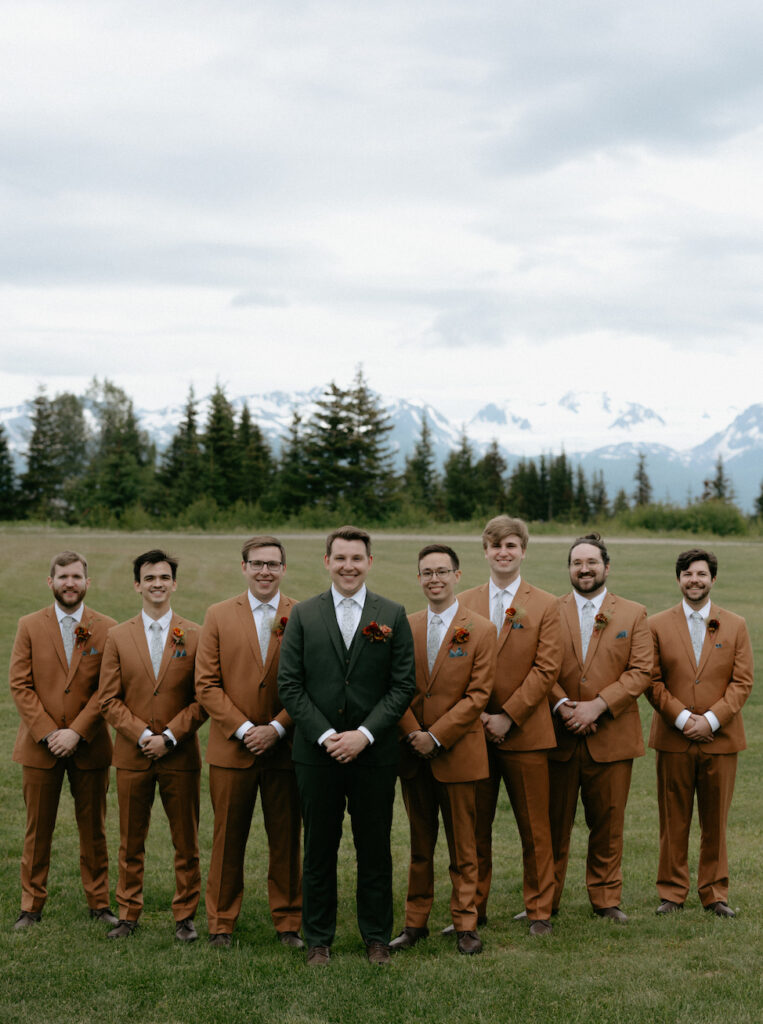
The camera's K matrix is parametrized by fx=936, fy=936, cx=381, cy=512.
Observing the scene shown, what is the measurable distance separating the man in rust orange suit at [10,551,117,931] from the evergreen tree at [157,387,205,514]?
1682 inches

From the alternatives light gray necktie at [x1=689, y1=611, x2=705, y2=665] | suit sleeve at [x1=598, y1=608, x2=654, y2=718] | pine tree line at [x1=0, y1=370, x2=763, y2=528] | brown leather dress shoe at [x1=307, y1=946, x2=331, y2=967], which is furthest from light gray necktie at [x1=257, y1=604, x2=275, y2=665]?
pine tree line at [x1=0, y1=370, x2=763, y2=528]

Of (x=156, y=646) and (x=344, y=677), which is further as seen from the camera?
(x=156, y=646)

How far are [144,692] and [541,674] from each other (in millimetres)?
2469

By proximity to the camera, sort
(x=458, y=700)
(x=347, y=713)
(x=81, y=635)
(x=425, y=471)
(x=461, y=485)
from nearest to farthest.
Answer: (x=347, y=713) → (x=458, y=700) → (x=81, y=635) → (x=461, y=485) → (x=425, y=471)

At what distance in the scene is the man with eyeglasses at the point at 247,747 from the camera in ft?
18.5

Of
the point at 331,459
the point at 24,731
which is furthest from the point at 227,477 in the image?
the point at 24,731

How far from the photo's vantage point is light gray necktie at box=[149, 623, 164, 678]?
5.87 meters

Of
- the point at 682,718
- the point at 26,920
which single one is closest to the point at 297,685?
the point at 26,920

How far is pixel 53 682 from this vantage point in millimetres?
6020

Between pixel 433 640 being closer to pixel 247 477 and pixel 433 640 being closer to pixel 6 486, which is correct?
pixel 247 477

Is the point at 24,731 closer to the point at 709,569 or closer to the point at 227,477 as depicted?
the point at 709,569

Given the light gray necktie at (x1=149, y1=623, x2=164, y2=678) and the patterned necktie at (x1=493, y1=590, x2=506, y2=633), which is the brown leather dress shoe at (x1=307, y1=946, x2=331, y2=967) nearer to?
the light gray necktie at (x1=149, y1=623, x2=164, y2=678)

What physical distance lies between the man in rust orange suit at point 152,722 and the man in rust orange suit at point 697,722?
120 inches

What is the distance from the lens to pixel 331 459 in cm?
4966
